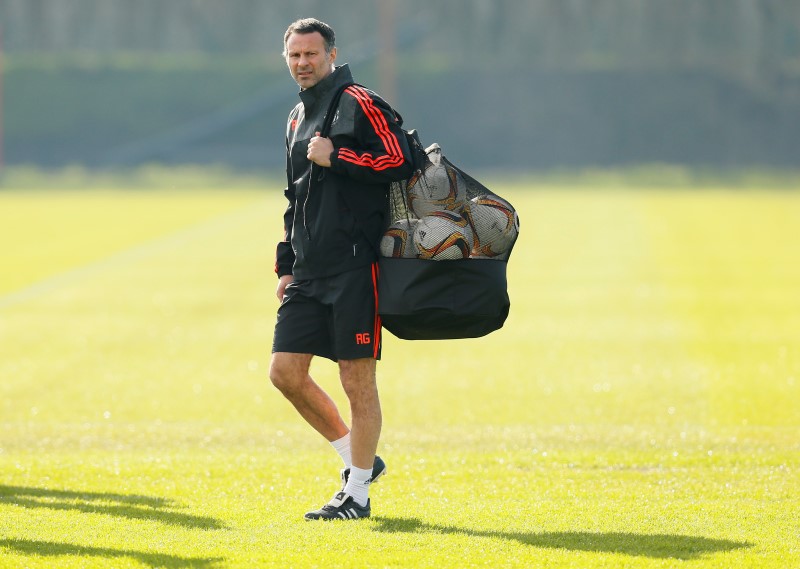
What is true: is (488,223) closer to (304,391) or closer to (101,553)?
(304,391)

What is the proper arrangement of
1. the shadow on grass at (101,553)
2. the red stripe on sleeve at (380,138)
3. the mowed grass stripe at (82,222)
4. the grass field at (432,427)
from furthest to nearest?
the mowed grass stripe at (82,222), the red stripe on sleeve at (380,138), the grass field at (432,427), the shadow on grass at (101,553)

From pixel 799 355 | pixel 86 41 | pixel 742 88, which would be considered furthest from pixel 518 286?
pixel 86 41

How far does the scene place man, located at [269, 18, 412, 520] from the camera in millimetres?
6191

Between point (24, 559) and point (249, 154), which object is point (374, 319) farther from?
point (249, 154)

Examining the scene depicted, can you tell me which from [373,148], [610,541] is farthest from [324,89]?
[610,541]

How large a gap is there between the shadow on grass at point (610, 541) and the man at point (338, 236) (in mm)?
348

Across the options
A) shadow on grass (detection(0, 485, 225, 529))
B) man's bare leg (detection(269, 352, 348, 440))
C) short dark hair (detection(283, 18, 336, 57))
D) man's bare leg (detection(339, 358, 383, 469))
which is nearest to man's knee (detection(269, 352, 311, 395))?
man's bare leg (detection(269, 352, 348, 440))

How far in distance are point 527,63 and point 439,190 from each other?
63710 millimetres

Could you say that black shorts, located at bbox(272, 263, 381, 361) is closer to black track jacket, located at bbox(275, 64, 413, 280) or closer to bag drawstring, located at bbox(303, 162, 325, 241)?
black track jacket, located at bbox(275, 64, 413, 280)

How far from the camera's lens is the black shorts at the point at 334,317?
6246 mm

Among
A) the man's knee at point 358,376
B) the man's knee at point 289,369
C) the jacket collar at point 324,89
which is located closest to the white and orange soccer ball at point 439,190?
the jacket collar at point 324,89

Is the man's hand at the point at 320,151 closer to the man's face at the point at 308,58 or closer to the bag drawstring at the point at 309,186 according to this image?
the bag drawstring at the point at 309,186

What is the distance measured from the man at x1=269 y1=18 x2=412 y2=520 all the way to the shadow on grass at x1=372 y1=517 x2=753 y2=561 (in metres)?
0.35

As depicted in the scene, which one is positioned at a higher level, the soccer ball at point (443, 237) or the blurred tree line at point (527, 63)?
the blurred tree line at point (527, 63)
